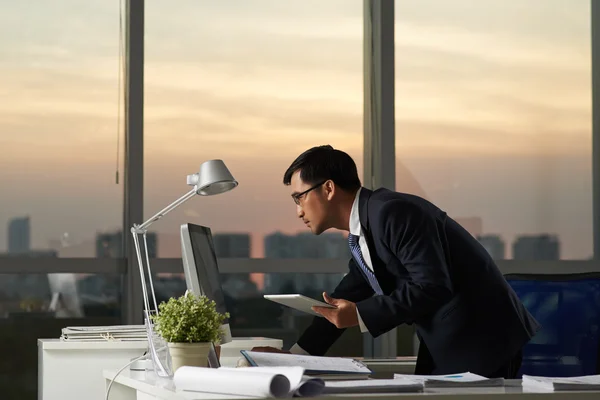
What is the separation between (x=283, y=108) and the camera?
5.00m

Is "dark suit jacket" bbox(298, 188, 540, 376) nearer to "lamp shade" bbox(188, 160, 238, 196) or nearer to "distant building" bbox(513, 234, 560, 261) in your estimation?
"lamp shade" bbox(188, 160, 238, 196)

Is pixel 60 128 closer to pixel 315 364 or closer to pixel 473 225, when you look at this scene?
pixel 473 225

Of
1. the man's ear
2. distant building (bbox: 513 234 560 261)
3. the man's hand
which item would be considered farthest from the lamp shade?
distant building (bbox: 513 234 560 261)

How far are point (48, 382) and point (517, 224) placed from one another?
2969 mm

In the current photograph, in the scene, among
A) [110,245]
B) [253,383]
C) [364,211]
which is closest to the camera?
[253,383]

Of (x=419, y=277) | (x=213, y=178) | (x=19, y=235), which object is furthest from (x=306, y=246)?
(x=419, y=277)

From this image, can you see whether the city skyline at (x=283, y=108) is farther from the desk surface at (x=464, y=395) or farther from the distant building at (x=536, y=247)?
the desk surface at (x=464, y=395)

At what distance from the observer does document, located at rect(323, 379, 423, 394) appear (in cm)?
189

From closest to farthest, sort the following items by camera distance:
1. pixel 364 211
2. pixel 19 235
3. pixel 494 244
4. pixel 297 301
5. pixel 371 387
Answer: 1. pixel 371 387
2. pixel 297 301
3. pixel 364 211
4. pixel 19 235
5. pixel 494 244

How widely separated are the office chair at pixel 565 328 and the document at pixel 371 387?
160 centimetres

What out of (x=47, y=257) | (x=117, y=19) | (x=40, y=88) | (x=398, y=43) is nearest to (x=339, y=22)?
(x=398, y=43)

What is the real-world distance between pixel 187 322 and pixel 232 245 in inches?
101

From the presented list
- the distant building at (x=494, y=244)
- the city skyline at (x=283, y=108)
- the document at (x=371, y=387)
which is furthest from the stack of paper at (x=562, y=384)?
the distant building at (x=494, y=244)

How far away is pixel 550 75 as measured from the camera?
5.31 metres
